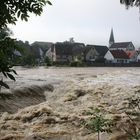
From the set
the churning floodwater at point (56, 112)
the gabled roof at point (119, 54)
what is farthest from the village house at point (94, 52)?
the churning floodwater at point (56, 112)

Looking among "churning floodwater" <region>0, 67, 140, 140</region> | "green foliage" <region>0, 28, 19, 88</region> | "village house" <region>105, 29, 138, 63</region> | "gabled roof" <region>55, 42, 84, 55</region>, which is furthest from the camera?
"village house" <region>105, 29, 138, 63</region>

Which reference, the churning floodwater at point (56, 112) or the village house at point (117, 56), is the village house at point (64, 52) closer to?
the village house at point (117, 56)

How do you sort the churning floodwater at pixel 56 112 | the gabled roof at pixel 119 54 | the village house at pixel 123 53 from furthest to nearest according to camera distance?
the village house at pixel 123 53 → the gabled roof at pixel 119 54 → the churning floodwater at pixel 56 112

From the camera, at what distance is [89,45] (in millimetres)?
93938

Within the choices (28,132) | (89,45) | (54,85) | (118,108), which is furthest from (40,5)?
(89,45)

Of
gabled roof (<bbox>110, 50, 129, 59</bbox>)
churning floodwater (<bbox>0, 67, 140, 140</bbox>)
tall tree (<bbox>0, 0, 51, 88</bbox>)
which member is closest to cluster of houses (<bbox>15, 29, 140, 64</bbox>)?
gabled roof (<bbox>110, 50, 129, 59</bbox>)

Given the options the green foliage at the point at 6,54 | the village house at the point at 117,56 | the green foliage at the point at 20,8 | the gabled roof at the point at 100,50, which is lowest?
the village house at the point at 117,56

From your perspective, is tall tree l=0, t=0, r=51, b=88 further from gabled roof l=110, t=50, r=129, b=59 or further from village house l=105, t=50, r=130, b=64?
gabled roof l=110, t=50, r=129, b=59

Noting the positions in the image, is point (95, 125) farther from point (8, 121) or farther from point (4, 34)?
point (8, 121)

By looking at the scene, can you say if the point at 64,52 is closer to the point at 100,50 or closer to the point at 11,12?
the point at 100,50

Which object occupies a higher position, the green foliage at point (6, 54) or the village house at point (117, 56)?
the green foliage at point (6, 54)

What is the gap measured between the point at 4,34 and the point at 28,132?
6416 millimetres

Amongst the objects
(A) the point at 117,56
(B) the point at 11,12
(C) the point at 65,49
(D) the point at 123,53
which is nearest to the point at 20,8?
(B) the point at 11,12

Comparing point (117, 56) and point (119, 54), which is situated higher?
point (119, 54)
